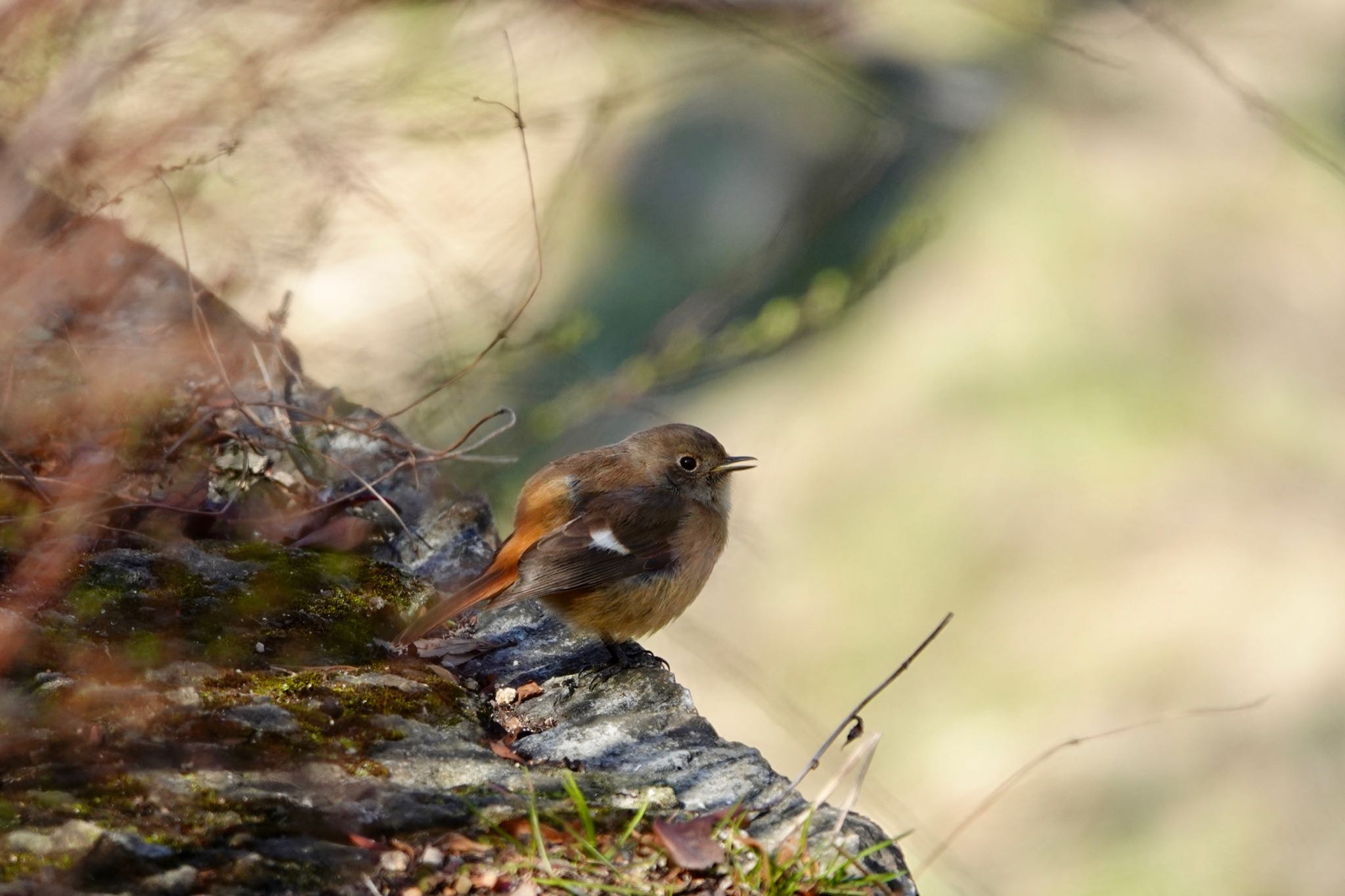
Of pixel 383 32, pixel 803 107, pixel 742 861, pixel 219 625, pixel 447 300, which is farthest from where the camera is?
pixel 803 107

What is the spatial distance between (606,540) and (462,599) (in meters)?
0.65

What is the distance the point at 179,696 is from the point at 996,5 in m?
6.63

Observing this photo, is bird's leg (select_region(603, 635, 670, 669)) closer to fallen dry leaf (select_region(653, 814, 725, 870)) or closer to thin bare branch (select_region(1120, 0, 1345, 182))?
fallen dry leaf (select_region(653, 814, 725, 870))

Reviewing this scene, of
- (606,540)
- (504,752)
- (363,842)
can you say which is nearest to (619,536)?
(606,540)

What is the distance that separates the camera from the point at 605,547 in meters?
3.55

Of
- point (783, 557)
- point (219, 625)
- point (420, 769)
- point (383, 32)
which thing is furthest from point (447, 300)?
point (420, 769)

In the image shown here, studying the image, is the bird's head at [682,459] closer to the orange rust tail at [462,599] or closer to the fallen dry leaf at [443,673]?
the orange rust tail at [462,599]

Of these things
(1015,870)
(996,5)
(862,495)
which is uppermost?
(996,5)

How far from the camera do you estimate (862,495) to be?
23.6ft

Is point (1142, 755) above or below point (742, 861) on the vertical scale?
below

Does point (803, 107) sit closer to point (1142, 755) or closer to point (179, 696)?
point (1142, 755)

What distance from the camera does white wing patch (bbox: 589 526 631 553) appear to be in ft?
11.6

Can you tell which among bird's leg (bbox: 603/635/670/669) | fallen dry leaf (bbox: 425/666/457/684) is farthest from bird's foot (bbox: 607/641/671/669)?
fallen dry leaf (bbox: 425/666/457/684)

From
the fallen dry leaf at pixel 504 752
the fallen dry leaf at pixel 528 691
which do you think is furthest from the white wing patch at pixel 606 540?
the fallen dry leaf at pixel 504 752
